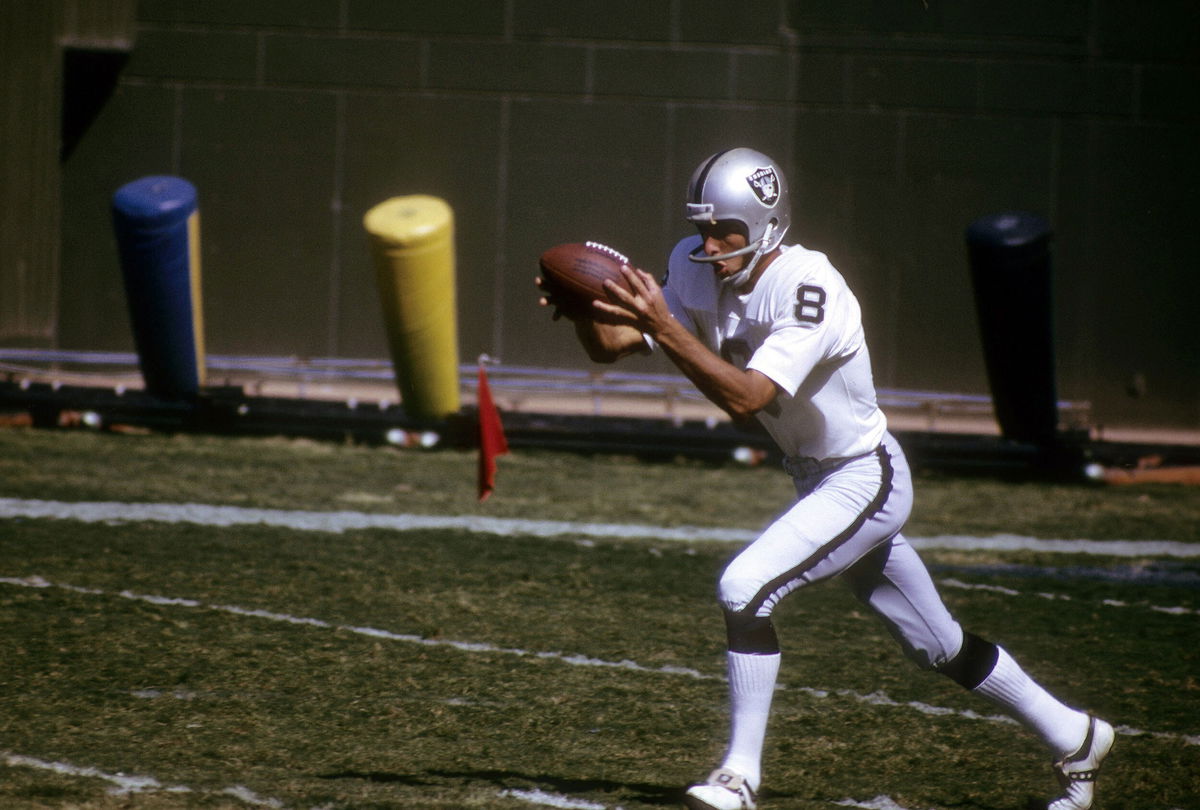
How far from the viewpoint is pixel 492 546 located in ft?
29.5

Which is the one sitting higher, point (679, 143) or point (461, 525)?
point (679, 143)

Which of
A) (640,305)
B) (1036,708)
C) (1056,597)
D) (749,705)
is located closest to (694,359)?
(640,305)

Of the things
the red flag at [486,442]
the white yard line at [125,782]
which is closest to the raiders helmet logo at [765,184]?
the red flag at [486,442]

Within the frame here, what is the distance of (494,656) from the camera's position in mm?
6438

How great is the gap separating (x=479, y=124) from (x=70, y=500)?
859 centimetres

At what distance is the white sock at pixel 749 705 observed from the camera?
4.46m

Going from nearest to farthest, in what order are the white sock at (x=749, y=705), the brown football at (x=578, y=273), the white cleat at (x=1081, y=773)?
the white sock at (x=749, y=705)
the white cleat at (x=1081, y=773)
the brown football at (x=578, y=273)

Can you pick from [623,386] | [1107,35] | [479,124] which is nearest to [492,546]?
[623,386]

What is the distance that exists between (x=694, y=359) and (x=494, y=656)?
2514 mm

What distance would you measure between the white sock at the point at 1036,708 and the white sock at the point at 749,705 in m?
0.73

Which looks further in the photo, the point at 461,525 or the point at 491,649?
the point at 461,525

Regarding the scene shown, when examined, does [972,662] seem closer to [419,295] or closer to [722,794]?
[722,794]

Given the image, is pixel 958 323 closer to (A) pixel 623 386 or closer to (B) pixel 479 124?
(A) pixel 623 386

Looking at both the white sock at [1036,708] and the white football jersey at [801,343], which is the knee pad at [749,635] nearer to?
the white football jersey at [801,343]
